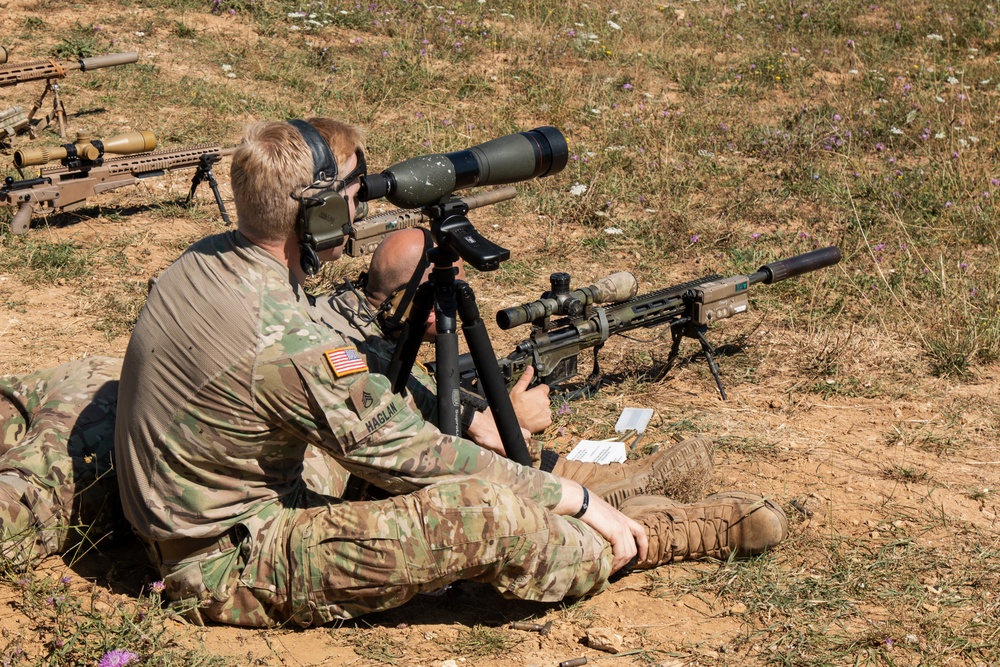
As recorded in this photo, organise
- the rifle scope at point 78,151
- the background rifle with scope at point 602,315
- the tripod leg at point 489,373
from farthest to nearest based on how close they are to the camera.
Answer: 1. the rifle scope at point 78,151
2. the background rifle with scope at point 602,315
3. the tripod leg at point 489,373

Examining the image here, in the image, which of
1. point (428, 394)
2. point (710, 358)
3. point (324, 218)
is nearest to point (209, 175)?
point (428, 394)

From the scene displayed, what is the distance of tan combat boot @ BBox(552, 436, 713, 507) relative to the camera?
3914 millimetres

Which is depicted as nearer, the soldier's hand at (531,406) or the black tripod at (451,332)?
the black tripod at (451,332)

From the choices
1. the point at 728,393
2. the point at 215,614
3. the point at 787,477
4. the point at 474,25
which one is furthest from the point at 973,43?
the point at 215,614

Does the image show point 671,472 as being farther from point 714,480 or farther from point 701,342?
point 701,342

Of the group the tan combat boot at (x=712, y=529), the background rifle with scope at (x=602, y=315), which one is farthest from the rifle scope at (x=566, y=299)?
the tan combat boot at (x=712, y=529)

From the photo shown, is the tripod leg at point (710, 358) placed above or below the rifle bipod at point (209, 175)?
below

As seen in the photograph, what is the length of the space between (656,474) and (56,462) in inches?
84.9

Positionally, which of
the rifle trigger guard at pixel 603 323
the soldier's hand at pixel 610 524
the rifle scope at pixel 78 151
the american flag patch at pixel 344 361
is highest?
the rifle scope at pixel 78 151

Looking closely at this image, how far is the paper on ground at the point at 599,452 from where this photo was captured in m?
4.35

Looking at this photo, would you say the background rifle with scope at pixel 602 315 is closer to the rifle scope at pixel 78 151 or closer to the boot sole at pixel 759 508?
the boot sole at pixel 759 508

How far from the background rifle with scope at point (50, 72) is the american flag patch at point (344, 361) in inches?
238

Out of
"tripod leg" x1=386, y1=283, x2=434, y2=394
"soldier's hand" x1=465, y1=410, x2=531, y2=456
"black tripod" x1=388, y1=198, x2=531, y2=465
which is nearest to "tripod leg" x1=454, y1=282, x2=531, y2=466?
"black tripod" x1=388, y1=198, x2=531, y2=465

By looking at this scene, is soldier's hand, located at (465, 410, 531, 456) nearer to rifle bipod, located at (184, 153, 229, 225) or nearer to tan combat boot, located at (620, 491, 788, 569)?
tan combat boot, located at (620, 491, 788, 569)
